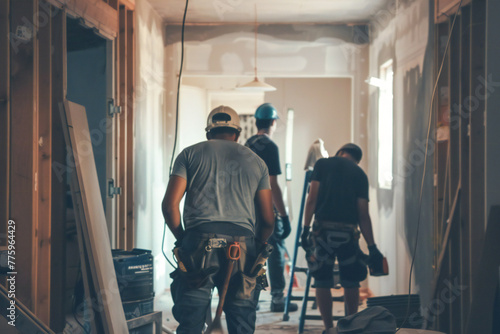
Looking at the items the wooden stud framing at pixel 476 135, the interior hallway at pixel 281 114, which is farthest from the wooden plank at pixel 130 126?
the wooden stud framing at pixel 476 135

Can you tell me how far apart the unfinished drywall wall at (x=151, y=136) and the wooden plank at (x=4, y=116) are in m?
2.08

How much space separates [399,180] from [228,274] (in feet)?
8.17

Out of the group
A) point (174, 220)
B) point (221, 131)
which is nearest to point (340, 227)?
point (221, 131)

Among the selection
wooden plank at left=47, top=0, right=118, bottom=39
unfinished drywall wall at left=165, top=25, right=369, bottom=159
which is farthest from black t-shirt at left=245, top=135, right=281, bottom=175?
unfinished drywall wall at left=165, top=25, right=369, bottom=159

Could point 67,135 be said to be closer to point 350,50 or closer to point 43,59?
point 43,59

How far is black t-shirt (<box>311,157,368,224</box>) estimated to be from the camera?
3.95 meters

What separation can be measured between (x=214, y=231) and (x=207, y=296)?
0.30m

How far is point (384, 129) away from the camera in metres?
5.75

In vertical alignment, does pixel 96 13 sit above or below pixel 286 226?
above

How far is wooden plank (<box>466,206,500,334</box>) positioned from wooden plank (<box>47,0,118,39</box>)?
2510 millimetres

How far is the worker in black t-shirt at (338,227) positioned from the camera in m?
3.90

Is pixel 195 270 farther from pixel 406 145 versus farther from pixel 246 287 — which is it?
pixel 406 145

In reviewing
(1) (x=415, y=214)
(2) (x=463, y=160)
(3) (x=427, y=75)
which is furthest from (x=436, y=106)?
(1) (x=415, y=214)

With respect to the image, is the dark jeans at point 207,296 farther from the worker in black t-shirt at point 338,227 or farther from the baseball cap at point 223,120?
the worker in black t-shirt at point 338,227
